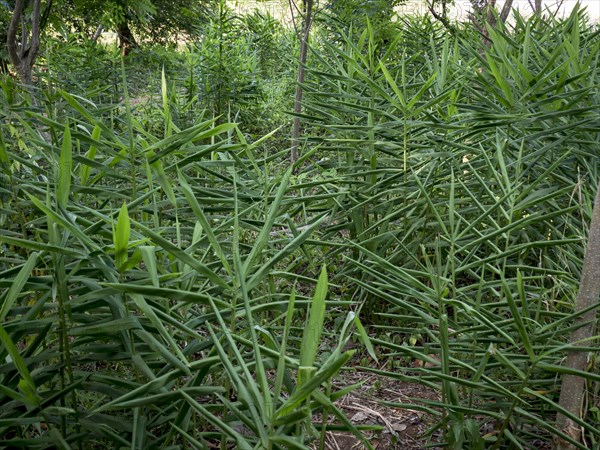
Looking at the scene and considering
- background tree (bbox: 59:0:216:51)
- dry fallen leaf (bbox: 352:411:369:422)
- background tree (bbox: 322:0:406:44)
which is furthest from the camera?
background tree (bbox: 59:0:216:51)

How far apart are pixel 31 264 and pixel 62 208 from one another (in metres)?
0.12

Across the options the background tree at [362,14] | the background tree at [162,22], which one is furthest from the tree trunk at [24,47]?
the background tree at [162,22]

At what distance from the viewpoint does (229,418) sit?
1058 millimetres

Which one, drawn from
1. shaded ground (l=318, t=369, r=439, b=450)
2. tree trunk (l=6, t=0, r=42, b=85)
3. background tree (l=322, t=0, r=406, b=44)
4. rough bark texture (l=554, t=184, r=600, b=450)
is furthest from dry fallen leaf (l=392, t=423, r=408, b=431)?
background tree (l=322, t=0, r=406, b=44)

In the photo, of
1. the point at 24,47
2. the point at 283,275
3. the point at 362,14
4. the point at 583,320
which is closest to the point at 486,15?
the point at 362,14

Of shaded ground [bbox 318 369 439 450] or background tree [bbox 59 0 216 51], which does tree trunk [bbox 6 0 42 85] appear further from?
background tree [bbox 59 0 216 51]

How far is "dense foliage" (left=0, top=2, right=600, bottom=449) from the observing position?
94 centimetres

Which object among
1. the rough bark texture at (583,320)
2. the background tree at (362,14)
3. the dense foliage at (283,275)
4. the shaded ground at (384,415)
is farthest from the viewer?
the background tree at (362,14)

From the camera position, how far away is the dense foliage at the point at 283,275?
3.08ft

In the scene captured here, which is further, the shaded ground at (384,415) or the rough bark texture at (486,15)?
the rough bark texture at (486,15)

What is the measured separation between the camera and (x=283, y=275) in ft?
4.91

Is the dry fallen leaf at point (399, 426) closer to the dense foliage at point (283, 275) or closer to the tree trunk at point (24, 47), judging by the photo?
the dense foliage at point (283, 275)

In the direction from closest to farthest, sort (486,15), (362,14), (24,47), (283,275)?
(283,275), (24,47), (486,15), (362,14)

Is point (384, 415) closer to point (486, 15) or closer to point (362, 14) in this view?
point (486, 15)
